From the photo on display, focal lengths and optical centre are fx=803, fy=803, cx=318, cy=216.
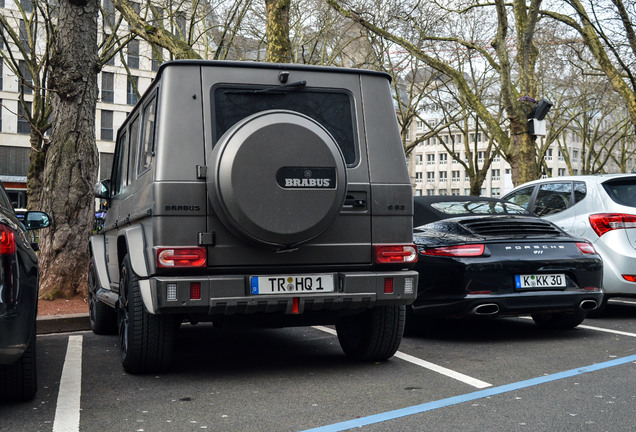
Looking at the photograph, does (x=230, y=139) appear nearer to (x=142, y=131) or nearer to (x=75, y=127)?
(x=142, y=131)

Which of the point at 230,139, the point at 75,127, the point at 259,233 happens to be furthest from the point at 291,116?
the point at 75,127

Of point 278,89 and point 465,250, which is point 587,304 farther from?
point 278,89

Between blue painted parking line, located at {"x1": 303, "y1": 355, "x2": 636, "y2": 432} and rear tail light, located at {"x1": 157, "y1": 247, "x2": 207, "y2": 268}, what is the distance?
1598 mm

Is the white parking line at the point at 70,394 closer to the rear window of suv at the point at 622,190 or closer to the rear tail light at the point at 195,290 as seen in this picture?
the rear tail light at the point at 195,290

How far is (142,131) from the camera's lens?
634 cm

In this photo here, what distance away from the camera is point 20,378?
4.83m

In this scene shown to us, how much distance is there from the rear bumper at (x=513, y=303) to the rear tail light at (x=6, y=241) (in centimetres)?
401

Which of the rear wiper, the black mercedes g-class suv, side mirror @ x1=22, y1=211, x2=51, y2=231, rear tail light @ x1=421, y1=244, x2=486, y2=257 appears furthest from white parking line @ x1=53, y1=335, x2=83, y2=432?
rear tail light @ x1=421, y1=244, x2=486, y2=257

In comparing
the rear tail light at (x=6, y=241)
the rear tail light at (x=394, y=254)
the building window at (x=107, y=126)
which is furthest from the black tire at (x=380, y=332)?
the building window at (x=107, y=126)

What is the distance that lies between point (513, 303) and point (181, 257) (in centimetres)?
321

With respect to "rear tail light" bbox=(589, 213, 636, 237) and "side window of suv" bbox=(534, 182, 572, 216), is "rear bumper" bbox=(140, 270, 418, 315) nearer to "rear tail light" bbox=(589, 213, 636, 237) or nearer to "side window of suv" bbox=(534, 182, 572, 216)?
"rear tail light" bbox=(589, 213, 636, 237)

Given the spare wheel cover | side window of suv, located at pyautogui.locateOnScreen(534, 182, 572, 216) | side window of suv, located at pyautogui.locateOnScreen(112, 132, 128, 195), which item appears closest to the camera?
the spare wheel cover

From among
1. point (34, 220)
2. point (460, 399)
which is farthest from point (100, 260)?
point (460, 399)

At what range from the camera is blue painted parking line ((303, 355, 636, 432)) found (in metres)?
4.36
